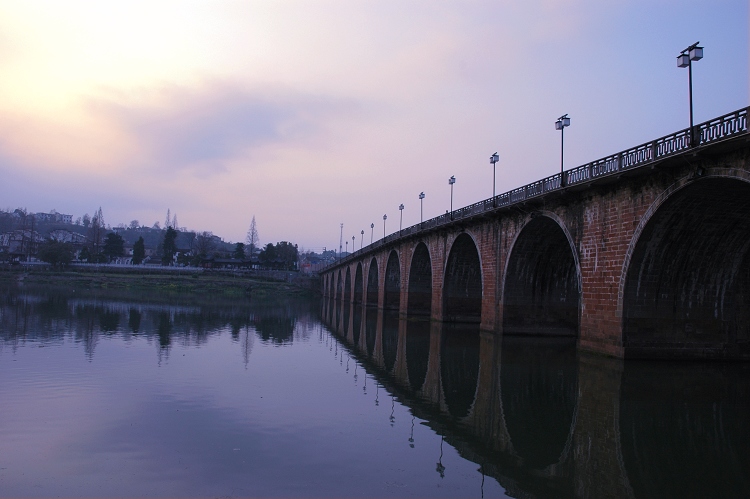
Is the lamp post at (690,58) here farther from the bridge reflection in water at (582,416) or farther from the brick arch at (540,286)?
the brick arch at (540,286)

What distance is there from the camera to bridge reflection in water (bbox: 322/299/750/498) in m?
8.52

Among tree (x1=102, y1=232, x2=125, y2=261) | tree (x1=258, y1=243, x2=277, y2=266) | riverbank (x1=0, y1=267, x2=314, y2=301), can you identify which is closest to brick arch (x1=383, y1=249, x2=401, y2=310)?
riverbank (x1=0, y1=267, x2=314, y2=301)

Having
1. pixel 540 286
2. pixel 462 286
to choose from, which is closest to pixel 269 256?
pixel 462 286

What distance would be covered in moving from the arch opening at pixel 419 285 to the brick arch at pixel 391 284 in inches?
319

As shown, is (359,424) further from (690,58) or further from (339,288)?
(339,288)

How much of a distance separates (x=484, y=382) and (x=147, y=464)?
10672 mm

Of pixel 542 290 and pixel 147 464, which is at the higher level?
pixel 542 290

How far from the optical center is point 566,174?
78.4 ft

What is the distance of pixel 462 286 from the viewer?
39.7 m

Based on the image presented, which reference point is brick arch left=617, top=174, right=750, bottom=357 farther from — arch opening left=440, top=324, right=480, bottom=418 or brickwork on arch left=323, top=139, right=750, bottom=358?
arch opening left=440, top=324, right=480, bottom=418

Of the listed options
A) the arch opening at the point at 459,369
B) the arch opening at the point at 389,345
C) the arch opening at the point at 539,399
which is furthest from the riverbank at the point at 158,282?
the arch opening at the point at 539,399

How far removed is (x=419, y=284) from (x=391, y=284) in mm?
10401

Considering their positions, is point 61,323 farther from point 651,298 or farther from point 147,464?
point 651,298

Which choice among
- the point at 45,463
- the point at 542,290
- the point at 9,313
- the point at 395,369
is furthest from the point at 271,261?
the point at 45,463
